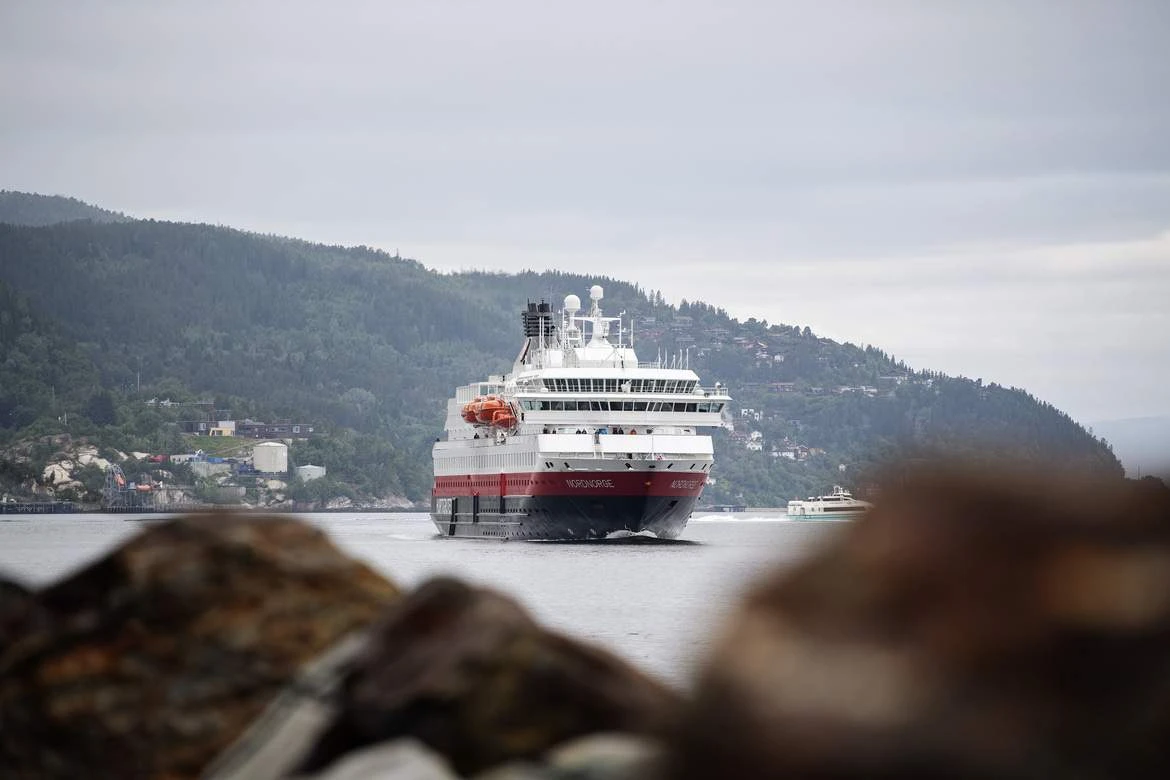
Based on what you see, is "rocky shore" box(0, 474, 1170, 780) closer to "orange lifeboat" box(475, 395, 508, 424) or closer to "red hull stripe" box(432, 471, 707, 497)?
"red hull stripe" box(432, 471, 707, 497)

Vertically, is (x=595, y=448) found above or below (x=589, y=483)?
above

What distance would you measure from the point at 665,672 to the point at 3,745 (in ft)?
54.7

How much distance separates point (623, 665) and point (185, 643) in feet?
8.36

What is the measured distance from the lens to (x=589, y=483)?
76250 mm

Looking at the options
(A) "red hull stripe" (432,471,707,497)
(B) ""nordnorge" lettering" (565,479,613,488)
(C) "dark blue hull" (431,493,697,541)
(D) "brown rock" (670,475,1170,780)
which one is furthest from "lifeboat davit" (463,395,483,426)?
(D) "brown rock" (670,475,1170,780)

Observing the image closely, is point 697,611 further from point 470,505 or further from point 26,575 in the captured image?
point 470,505

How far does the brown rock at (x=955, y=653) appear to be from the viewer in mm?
5184

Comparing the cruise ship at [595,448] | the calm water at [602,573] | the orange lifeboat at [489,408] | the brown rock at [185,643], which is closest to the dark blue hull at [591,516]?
the cruise ship at [595,448]

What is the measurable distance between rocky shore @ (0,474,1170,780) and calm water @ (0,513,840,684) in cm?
60

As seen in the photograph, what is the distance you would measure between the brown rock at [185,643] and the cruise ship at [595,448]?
65.2 metres

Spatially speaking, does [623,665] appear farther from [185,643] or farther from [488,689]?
[185,643]

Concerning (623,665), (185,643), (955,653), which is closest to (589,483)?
(185,643)

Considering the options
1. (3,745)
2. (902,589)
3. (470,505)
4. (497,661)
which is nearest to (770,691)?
(902,589)

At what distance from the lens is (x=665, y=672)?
26.5 m
